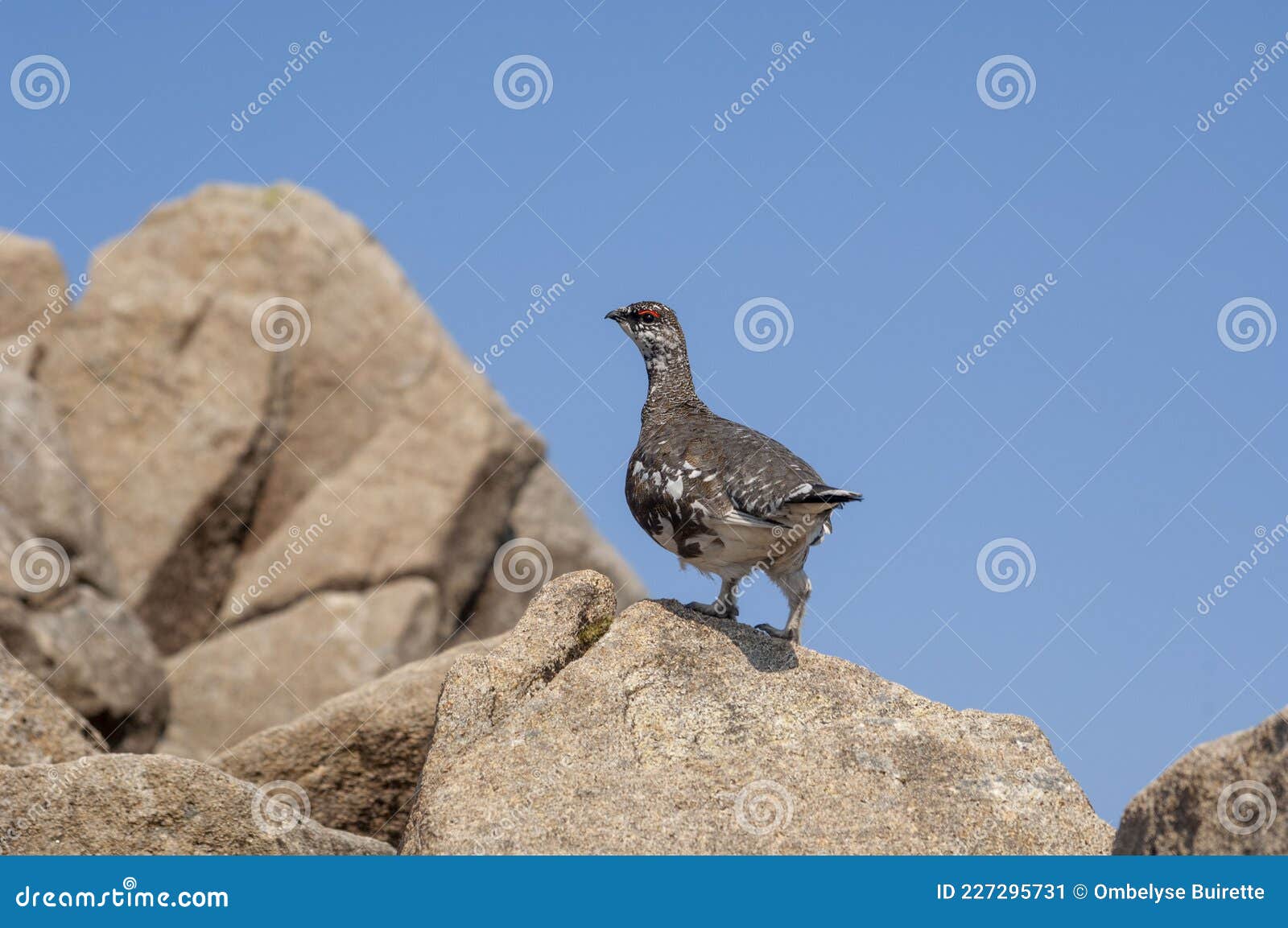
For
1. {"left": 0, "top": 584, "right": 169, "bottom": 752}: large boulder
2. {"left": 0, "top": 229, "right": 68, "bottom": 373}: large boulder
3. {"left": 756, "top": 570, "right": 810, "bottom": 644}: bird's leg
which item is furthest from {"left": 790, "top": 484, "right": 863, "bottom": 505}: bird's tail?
{"left": 0, "top": 229, "right": 68, "bottom": 373}: large boulder

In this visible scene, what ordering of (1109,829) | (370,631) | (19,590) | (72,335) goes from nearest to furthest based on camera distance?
(1109,829)
(19,590)
(370,631)
(72,335)

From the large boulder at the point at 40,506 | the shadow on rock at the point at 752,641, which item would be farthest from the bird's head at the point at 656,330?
the large boulder at the point at 40,506

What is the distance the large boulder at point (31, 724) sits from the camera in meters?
14.8

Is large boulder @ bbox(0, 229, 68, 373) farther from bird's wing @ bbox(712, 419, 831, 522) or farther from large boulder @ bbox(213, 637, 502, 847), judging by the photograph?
bird's wing @ bbox(712, 419, 831, 522)

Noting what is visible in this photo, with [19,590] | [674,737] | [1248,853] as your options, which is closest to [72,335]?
[19,590]

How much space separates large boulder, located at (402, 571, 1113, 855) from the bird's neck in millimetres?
2574

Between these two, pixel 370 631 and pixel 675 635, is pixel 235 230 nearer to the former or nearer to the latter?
pixel 370 631

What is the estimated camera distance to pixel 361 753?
1484 cm

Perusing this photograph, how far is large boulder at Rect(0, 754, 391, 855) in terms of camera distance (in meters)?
11.1

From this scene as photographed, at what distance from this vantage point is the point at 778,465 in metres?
12.1

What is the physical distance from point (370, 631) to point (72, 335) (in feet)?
35.2

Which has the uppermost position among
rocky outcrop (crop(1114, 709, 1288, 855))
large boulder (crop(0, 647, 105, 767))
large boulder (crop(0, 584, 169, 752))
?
rocky outcrop (crop(1114, 709, 1288, 855))

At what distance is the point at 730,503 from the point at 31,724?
27.9 ft

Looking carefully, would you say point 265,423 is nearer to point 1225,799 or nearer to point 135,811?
point 135,811
